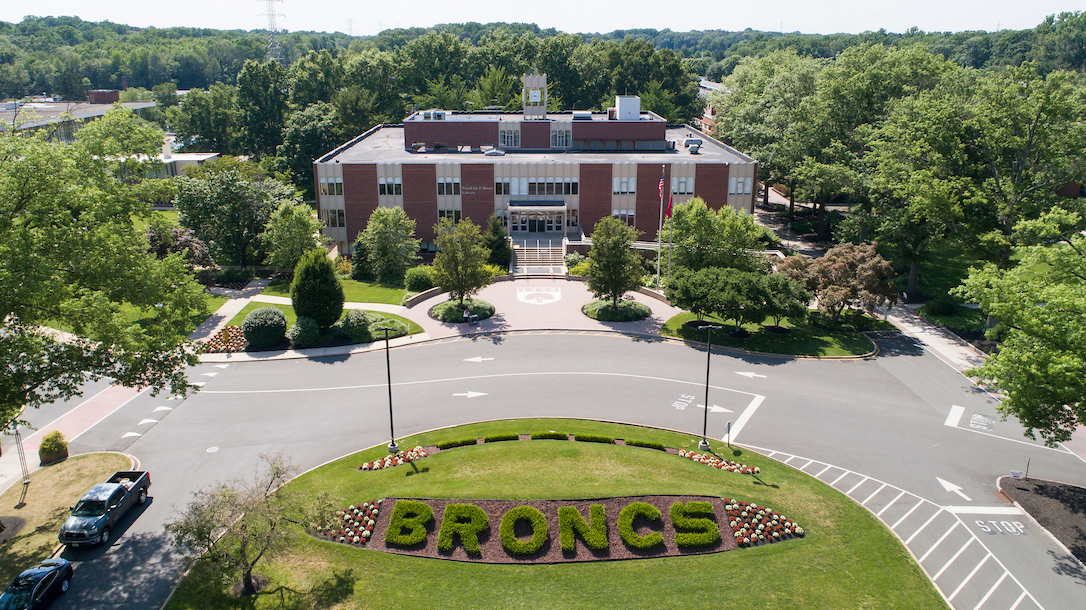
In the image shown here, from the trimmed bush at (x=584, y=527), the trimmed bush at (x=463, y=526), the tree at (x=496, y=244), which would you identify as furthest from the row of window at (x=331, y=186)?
the trimmed bush at (x=584, y=527)

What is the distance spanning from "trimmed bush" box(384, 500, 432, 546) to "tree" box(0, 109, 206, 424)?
10407mm

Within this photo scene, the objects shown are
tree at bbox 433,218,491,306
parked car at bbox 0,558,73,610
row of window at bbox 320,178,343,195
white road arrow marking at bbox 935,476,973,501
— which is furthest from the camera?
row of window at bbox 320,178,343,195

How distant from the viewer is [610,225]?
167ft

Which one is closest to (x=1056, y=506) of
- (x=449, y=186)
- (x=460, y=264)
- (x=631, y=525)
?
(x=631, y=525)

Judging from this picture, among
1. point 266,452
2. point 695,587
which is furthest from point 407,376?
point 695,587

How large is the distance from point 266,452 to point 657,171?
46305mm

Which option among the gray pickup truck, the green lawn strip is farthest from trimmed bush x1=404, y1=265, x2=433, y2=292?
the gray pickup truck

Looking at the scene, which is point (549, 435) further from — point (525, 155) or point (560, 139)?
point (560, 139)

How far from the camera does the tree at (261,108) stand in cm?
10231

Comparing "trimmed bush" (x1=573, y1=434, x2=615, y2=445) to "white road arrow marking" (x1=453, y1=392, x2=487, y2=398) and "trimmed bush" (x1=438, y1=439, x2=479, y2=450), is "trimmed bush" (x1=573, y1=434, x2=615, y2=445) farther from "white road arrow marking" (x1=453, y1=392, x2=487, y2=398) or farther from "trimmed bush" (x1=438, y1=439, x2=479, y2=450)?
"white road arrow marking" (x1=453, y1=392, x2=487, y2=398)

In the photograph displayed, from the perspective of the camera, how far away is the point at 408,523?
27453 millimetres

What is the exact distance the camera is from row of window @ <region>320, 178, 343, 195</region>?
68062mm

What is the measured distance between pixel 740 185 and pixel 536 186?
19818 millimetres

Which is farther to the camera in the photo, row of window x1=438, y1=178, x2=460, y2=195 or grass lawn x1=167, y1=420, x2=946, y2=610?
row of window x1=438, y1=178, x2=460, y2=195
